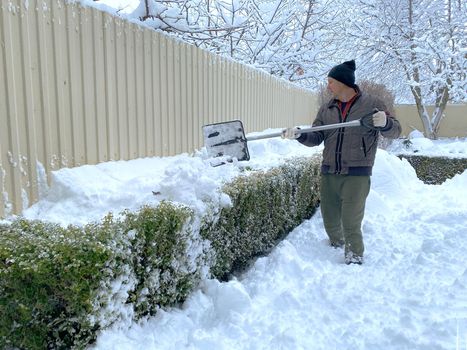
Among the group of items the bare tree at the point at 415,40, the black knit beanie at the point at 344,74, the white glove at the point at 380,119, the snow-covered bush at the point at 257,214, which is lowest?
Answer: the snow-covered bush at the point at 257,214

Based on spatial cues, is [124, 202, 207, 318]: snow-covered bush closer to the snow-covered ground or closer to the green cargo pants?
the snow-covered ground

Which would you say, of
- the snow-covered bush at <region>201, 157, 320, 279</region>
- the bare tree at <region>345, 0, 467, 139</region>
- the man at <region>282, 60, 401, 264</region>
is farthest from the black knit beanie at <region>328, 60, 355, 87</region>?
the bare tree at <region>345, 0, 467, 139</region>

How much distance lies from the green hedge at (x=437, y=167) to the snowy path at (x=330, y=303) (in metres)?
5.86

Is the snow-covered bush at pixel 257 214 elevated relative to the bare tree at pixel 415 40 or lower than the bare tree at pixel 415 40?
lower

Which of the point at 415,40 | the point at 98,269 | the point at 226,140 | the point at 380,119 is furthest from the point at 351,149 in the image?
the point at 415,40

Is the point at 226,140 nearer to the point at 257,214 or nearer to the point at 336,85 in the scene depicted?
the point at 257,214

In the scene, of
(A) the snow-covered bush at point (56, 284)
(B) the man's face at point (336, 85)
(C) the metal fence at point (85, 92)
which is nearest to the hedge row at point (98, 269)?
(A) the snow-covered bush at point (56, 284)

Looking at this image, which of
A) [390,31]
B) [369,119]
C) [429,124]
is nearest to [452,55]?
[390,31]

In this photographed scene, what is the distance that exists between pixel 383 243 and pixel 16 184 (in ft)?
11.1

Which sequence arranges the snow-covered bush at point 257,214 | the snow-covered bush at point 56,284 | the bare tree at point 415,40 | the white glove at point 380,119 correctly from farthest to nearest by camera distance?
the bare tree at point 415,40
the white glove at point 380,119
the snow-covered bush at point 257,214
the snow-covered bush at point 56,284

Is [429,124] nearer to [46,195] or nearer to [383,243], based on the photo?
[383,243]

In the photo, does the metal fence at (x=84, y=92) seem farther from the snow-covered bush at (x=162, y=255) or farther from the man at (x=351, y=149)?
the man at (x=351, y=149)

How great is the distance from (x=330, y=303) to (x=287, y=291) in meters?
0.31

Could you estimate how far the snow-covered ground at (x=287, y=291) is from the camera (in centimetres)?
239
